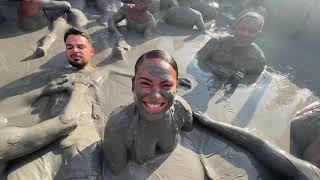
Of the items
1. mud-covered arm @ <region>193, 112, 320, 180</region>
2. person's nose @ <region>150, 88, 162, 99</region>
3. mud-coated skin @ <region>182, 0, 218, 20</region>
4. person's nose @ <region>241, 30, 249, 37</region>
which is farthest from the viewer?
mud-coated skin @ <region>182, 0, 218, 20</region>

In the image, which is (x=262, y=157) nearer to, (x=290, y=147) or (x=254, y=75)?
(x=290, y=147)

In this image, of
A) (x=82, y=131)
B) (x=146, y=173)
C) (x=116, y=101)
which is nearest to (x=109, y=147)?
(x=146, y=173)

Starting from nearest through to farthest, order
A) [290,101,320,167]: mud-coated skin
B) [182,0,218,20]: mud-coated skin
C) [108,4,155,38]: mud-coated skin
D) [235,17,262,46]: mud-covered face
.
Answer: [290,101,320,167]: mud-coated skin, [235,17,262,46]: mud-covered face, [108,4,155,38]: mud-coated skin, [182,0,218,20]: mud-coated skin

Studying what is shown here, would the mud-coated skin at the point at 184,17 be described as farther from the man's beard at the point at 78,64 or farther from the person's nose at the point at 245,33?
the man's beard at the point at 78,64

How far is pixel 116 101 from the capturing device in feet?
15.7

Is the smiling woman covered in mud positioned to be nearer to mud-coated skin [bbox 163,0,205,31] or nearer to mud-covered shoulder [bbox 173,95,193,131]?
mud-covered shoulder [bbox 173,95,193,131]

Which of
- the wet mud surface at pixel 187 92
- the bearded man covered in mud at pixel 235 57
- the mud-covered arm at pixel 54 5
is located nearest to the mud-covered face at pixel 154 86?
the wet mud surface at pixel 187 92

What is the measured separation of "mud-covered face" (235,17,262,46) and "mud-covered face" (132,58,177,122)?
265 cm

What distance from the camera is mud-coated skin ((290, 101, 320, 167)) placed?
4238mm

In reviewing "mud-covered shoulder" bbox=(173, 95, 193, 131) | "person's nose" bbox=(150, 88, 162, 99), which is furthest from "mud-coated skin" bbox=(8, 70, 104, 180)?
"person's nose" bbox=(150, 88, 162, 99)

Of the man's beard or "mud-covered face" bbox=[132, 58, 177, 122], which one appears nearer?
"mud-covered face" bbox=[132, 58, 177, 122]

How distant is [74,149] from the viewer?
3633 mm

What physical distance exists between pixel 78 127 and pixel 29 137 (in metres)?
0.59

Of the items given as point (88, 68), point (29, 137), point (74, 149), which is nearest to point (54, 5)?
point (88, 68)
